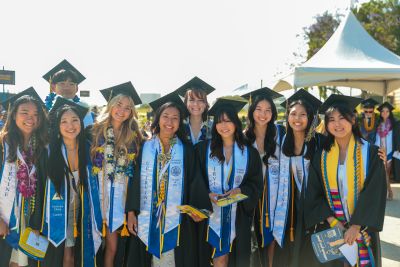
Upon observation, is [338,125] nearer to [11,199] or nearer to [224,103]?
[224,103]

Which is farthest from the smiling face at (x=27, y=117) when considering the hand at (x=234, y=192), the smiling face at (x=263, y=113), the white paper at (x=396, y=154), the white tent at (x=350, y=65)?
the white paper at (x=396, y=154)

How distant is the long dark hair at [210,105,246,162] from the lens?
11.9 ft

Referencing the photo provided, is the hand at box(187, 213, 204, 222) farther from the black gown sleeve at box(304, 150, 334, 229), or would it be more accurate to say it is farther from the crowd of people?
the black gown sleeve at box(304, 150, 334, 229)

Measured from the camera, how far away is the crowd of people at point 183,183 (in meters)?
3.34

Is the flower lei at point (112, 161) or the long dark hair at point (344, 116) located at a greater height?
the long dark hair at point (344, 116)

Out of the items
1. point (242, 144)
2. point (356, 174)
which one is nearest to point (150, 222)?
point (242, 144)

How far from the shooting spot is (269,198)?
3.81 m

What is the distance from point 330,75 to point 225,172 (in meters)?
4.18

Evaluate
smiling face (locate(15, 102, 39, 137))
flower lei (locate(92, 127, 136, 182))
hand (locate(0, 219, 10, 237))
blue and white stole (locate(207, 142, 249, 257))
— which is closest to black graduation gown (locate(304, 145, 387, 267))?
blue and white stole (locate(207, 142, 249, 257))

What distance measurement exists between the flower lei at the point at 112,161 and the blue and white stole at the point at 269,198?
1.32 m

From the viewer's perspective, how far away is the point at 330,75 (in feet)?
22.7

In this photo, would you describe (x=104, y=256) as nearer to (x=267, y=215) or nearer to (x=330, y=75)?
(x=267, y=215)

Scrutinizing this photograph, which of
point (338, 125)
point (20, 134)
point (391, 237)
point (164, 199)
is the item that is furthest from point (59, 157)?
point (391, 237)

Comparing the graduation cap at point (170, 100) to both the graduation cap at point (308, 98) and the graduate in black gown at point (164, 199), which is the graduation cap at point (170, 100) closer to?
the graduate in black gown at point (164, 199)
